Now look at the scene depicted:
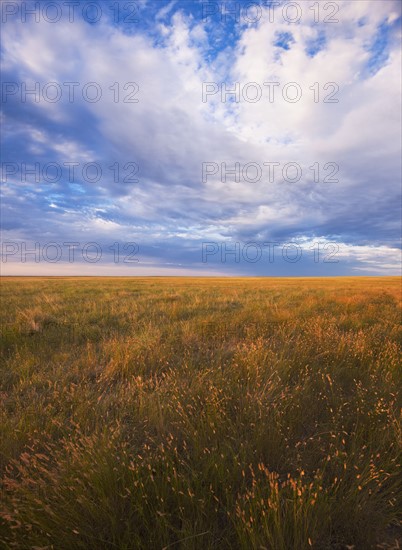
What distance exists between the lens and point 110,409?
339 centimetres

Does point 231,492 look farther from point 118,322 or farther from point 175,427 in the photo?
point 118,322

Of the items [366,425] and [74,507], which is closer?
[74,507]

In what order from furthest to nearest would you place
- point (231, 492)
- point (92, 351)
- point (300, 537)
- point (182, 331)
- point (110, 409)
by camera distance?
point (182, 331), point (92, 351), point (110, 409), point (231, 492), point (300, 537)

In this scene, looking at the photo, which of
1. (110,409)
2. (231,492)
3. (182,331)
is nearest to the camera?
(231,492)

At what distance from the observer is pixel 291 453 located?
2.47 metres

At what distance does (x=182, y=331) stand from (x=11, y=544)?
547 centimetres

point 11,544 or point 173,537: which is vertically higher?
point 11,544

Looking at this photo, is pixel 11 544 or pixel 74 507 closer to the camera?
pixel 11 544

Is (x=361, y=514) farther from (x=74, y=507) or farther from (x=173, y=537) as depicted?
(x=74, y=507)

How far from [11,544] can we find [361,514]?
2146 millimetres

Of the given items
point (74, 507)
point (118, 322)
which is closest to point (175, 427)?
point (74, 507)

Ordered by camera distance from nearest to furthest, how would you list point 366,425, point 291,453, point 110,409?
1. point 291,453
2. point 366,425
3. point 110,409

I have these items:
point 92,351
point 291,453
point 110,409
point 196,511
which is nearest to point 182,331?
point 92,351

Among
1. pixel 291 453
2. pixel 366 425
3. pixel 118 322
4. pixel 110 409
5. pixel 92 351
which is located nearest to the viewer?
pixel 291 453
